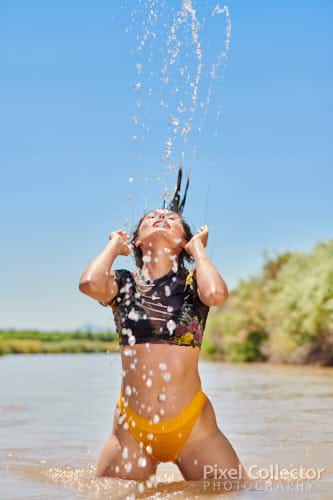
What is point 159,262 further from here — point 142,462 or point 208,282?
point 142,462

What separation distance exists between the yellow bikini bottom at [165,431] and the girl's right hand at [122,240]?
97cm

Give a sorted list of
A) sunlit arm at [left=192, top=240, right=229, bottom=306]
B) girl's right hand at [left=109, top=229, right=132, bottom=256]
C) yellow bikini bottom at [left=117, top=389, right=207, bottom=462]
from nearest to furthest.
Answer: yellow bikini bottom at [left=117, top=389, right=207, bottom=462], sunlit arm at [left=192, top=240, right=229, bottom=306], girl's right hand at [left=109, top=229, right=132, bottom=256]

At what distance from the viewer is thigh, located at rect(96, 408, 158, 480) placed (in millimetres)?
4309

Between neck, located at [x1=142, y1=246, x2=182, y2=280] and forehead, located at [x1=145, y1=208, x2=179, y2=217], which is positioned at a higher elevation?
forehead, located at [x1=145, y1=208, x2=179, y2=217]

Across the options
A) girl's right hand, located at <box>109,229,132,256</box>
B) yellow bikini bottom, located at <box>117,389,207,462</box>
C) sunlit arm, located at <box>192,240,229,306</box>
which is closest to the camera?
yellow bikini bottom, located at <box>117,389,207,462</box>

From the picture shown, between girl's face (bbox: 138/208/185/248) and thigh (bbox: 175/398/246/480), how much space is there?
1069mm

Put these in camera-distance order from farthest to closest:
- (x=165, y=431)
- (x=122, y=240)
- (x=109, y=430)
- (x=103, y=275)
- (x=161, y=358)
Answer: (x=109, y=430), (x=122, y=240), (x=103, y=275), (x=161, y=358), (x=165, y=431)

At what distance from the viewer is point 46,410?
10156 millimetres

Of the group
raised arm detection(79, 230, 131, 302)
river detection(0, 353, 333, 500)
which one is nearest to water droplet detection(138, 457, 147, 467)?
river detection(0, 353, 333, 500)

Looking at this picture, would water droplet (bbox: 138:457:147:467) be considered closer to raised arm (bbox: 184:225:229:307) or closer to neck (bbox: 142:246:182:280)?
raised arm (bbox: 184:225:229:307)

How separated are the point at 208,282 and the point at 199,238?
0.39 metres

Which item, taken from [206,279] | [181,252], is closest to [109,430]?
[181,252]

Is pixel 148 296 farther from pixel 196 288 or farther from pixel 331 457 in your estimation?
pixel 331 457

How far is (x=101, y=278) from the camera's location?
4.46m
